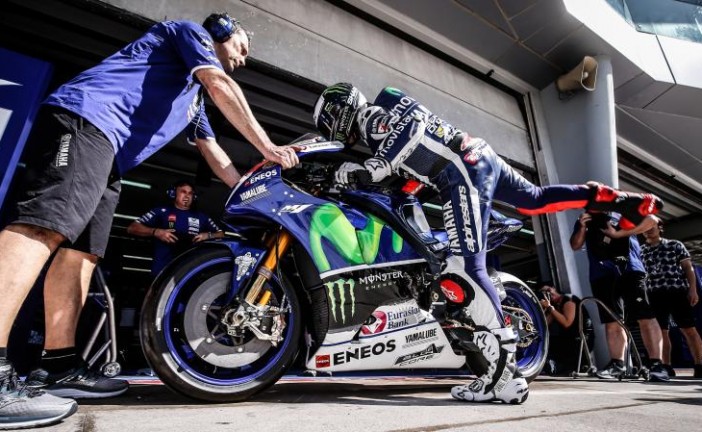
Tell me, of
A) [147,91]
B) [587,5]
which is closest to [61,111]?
[147,91]

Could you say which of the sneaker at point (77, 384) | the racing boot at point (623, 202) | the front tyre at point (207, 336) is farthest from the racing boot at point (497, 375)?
the sneaker at point (77, 384)

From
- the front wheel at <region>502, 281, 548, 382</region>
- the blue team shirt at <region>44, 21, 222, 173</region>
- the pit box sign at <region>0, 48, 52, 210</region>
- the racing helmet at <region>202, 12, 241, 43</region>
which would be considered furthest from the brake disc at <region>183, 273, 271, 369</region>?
the pit box sign at <region>0, 48, 52, 210</region>

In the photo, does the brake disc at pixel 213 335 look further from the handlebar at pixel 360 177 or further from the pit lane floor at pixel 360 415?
the handlebar at pixel 360 177

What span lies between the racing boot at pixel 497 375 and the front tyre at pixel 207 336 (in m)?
0.89

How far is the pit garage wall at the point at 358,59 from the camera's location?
3.95 meters

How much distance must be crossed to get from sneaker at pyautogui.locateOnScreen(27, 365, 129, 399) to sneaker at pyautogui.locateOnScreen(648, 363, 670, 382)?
15.4ft

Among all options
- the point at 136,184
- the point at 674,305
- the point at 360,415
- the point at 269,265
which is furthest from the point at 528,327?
the point at 136,184

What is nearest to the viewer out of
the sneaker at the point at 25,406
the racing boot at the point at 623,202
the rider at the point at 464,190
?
the sneaker at the point at 25,406

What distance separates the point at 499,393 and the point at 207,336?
4.48 feet

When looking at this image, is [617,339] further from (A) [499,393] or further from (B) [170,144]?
(B) [170,144]

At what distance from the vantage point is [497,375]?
1.78 m

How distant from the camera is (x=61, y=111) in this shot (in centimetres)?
142

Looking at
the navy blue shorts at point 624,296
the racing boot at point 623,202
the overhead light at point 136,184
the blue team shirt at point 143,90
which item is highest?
the overhead light at point 136,184

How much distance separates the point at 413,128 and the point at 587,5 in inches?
230
